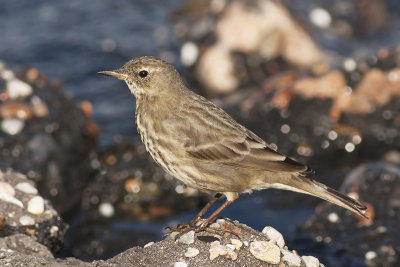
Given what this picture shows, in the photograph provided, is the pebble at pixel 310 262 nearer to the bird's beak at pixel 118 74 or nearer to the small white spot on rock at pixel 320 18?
the bird's beak at pixel 118 74

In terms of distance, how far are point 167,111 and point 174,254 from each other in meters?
1.55

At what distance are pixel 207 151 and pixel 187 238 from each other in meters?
1.02

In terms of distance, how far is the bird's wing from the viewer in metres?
5.96

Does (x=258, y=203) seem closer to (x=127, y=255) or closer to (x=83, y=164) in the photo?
(x=83, y=164)

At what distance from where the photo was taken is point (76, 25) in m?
13.7

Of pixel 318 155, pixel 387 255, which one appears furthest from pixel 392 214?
pixel 318 155

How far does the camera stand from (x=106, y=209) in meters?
8.67

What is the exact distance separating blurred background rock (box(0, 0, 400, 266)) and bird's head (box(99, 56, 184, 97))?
1493 mm

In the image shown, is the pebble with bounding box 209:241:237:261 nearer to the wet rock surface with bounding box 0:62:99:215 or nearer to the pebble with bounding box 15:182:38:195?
the pebble with bounding box 15:182:38:195

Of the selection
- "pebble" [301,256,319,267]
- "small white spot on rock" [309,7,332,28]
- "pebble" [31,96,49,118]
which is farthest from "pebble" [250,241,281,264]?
"small white spot on rock" [309,7,332,28]

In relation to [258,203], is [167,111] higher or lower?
lower

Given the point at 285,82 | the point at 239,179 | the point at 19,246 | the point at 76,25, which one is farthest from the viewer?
the point at 76,25

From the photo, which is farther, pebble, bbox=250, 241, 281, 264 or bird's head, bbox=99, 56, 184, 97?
bird's head, bbox=99, 56, 184, 97

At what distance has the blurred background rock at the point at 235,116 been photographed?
816 cm
